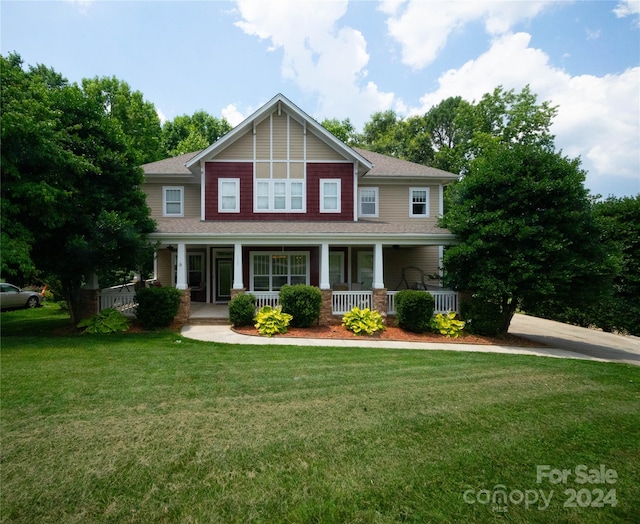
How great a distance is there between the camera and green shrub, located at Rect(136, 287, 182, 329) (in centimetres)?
1004

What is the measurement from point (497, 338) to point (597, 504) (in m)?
8.42

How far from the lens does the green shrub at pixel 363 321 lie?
1024 centimetres

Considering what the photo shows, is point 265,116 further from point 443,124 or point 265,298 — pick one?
point 443,124

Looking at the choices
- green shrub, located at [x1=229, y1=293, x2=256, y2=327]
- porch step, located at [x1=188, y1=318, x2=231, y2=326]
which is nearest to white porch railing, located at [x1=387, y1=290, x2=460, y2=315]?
green shrub, located at [x1=229, y1=293, x2=256, y2=327]

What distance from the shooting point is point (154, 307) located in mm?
10039

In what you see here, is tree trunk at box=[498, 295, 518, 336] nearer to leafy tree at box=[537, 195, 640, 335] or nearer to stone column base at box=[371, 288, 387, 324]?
leafy tree at box=[537, 195, 640, 335]

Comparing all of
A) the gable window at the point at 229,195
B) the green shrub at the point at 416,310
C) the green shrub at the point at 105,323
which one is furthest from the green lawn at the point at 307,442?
the gable window at the point at 229,195

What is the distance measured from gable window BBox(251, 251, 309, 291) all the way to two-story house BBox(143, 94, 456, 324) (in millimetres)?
47

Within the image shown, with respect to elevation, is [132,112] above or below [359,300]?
above

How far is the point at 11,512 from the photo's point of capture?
2.55 meters

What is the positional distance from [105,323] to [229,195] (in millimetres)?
6808

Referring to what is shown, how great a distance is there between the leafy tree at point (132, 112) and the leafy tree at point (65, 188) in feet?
49.8

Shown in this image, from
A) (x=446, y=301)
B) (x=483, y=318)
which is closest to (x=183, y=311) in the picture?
(x=446, y=301)

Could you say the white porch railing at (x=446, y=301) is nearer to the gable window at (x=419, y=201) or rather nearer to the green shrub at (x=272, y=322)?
the green shrub at (x=272, y=322)
